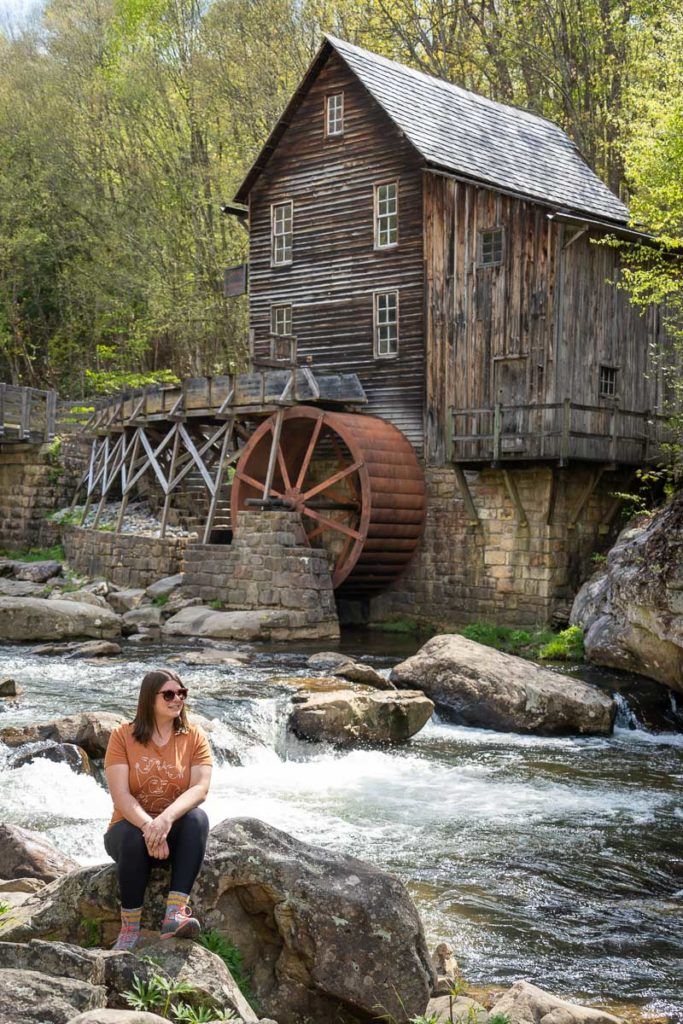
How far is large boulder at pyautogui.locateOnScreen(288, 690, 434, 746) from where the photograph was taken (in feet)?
35.9

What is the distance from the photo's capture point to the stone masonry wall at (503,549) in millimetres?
18031

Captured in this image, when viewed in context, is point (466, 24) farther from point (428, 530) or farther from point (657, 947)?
point (657, 947)

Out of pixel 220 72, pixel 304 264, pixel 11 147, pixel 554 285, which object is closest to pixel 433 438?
pixel 554 285

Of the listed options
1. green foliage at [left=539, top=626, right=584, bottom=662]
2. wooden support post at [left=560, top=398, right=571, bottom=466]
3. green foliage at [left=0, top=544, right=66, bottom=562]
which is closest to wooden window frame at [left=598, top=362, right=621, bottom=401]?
wooden support post at [left=560, top=398, right=571, bottom=466]

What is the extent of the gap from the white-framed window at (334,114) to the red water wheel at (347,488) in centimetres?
539

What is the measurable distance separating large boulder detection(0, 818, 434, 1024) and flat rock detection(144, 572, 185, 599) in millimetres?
15599

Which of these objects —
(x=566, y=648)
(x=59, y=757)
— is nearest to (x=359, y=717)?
(x=59, y=757)

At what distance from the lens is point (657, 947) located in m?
6.50

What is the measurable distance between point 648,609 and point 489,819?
4.85m

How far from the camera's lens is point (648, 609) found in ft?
42.6

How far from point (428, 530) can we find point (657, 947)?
13663 mm

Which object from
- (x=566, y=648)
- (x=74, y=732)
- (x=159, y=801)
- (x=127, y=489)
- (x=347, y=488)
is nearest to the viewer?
(x=159, y=801)

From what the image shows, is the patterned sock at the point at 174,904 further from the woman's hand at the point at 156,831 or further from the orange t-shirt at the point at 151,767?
the orange t-shirt at the point at 151,767

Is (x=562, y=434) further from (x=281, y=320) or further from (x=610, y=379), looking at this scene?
(x=281, y=320)
